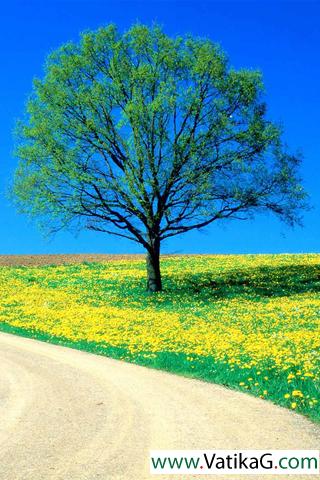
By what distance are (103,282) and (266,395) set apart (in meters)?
33.0

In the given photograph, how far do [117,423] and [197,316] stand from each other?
20.2 meters

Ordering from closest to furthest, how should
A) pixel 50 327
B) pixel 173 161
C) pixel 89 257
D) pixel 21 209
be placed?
pixel 50 327
pixel 173 161
pixel 21 209
pixel 89 257

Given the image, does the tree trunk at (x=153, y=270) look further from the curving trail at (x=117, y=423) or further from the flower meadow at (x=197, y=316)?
the curving trail at (x=117, y=423)

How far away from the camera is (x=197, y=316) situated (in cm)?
3127

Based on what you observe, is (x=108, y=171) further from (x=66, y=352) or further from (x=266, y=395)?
(x=266, y=395)

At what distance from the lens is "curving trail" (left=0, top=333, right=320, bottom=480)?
902 cm

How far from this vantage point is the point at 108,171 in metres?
40.2

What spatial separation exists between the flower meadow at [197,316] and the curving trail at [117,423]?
128 centimetres

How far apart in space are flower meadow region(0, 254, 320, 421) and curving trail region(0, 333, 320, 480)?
1277mm

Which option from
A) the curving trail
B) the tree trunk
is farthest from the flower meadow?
the curving trail

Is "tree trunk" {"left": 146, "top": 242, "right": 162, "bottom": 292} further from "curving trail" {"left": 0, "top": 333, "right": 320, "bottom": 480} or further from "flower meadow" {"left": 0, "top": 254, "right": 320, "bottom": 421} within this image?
"curving trail" {"left": 0, "top": 333, "right": 320, "bottom": 480}

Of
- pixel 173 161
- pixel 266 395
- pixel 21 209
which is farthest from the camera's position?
pixel 21 209

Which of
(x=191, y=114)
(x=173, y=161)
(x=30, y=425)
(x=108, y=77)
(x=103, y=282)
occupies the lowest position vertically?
(x=30, y=425)

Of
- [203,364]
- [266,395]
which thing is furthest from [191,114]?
[266,395]
